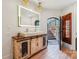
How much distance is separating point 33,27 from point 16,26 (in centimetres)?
215

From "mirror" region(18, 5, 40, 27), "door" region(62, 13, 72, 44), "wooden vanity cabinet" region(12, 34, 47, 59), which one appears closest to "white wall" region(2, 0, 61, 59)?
"wooden vanity cabinet" region(12, 34, 47, 59)

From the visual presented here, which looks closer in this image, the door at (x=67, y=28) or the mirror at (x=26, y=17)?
the mirror at (x=26, y=17)

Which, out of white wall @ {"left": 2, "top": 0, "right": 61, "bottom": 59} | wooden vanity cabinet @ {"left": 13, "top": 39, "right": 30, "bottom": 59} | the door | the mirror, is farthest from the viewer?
the door

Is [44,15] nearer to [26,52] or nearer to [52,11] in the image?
[52,11]

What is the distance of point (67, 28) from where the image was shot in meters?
8.79

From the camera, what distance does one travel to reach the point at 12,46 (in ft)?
16.3

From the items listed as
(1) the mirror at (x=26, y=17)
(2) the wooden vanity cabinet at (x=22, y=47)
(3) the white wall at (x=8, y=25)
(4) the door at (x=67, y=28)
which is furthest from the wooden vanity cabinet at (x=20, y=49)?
(4) the door at (x=67, y=28)

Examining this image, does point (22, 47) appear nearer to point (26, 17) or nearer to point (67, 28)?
point (26, 17)

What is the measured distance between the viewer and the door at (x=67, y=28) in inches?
324

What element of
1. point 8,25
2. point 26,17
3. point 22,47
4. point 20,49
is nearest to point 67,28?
point 26,17

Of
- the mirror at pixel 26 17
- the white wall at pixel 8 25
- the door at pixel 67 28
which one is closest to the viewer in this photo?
the white wall at pixel 8 25

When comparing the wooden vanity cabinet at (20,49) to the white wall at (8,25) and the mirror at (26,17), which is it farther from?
the mirror at (26,17)

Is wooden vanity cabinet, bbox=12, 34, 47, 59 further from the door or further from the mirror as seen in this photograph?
the door

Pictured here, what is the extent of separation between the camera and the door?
824cm
